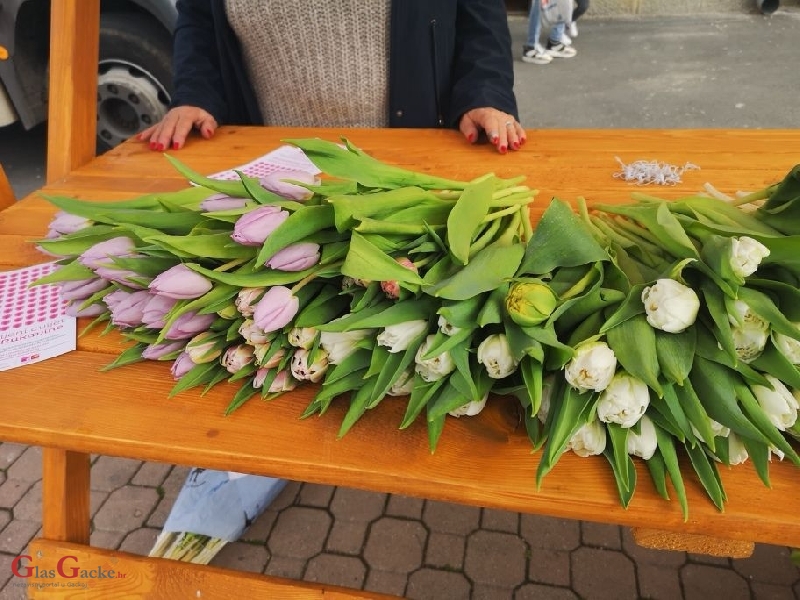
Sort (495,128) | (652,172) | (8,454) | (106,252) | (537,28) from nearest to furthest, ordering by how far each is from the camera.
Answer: (106,252), (652,172), (495,128), (8,454), (537,28)

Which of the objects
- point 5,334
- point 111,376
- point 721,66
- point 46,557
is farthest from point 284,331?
point 721,66

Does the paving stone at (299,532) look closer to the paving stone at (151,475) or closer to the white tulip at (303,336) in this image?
the paving stone at (151,475)

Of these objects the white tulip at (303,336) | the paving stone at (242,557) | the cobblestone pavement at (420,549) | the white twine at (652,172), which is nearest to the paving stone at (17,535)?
the cobblestone pavement at (420,549)

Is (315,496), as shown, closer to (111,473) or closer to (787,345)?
(111,473)

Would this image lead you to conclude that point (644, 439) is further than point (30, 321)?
No

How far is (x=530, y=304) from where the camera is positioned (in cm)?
65

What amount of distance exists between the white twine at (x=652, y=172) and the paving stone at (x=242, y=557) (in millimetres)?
1406

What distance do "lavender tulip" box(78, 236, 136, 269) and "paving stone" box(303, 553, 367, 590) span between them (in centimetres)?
118

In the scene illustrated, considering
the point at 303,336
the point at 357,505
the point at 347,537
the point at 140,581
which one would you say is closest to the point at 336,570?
the point at 347,537

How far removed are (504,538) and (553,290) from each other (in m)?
1.28

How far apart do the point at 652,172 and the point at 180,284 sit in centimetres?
91

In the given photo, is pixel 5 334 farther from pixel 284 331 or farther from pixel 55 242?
pixel 284 331

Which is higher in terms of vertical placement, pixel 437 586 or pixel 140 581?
pixel 140 581

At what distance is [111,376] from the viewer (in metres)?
0.90
